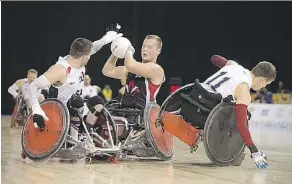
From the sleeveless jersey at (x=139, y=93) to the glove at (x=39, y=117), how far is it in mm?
1007

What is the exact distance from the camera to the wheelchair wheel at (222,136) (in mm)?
4477

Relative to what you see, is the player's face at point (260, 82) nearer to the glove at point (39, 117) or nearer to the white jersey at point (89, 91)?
the glove at point (39, 117)

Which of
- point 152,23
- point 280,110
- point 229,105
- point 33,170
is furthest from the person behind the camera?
point 152,23

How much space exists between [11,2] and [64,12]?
1952 mm

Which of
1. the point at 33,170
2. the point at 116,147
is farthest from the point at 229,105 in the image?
the point at 33,170

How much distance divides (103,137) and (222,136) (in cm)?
A: 119

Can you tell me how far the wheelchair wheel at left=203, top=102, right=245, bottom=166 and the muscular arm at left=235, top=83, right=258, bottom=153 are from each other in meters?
0.12

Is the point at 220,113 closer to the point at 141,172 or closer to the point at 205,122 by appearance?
the point at 205,122

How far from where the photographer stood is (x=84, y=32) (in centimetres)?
1983

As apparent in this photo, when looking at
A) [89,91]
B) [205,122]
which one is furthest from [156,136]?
[89,91]

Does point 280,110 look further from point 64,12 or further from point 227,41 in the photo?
point 64,12

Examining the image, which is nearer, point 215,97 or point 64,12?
point 215,97

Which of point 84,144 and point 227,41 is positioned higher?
point 227,41

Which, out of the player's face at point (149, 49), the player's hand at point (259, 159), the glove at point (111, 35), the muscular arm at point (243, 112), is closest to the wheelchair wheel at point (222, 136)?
the muscular arm at point (243, 112)
